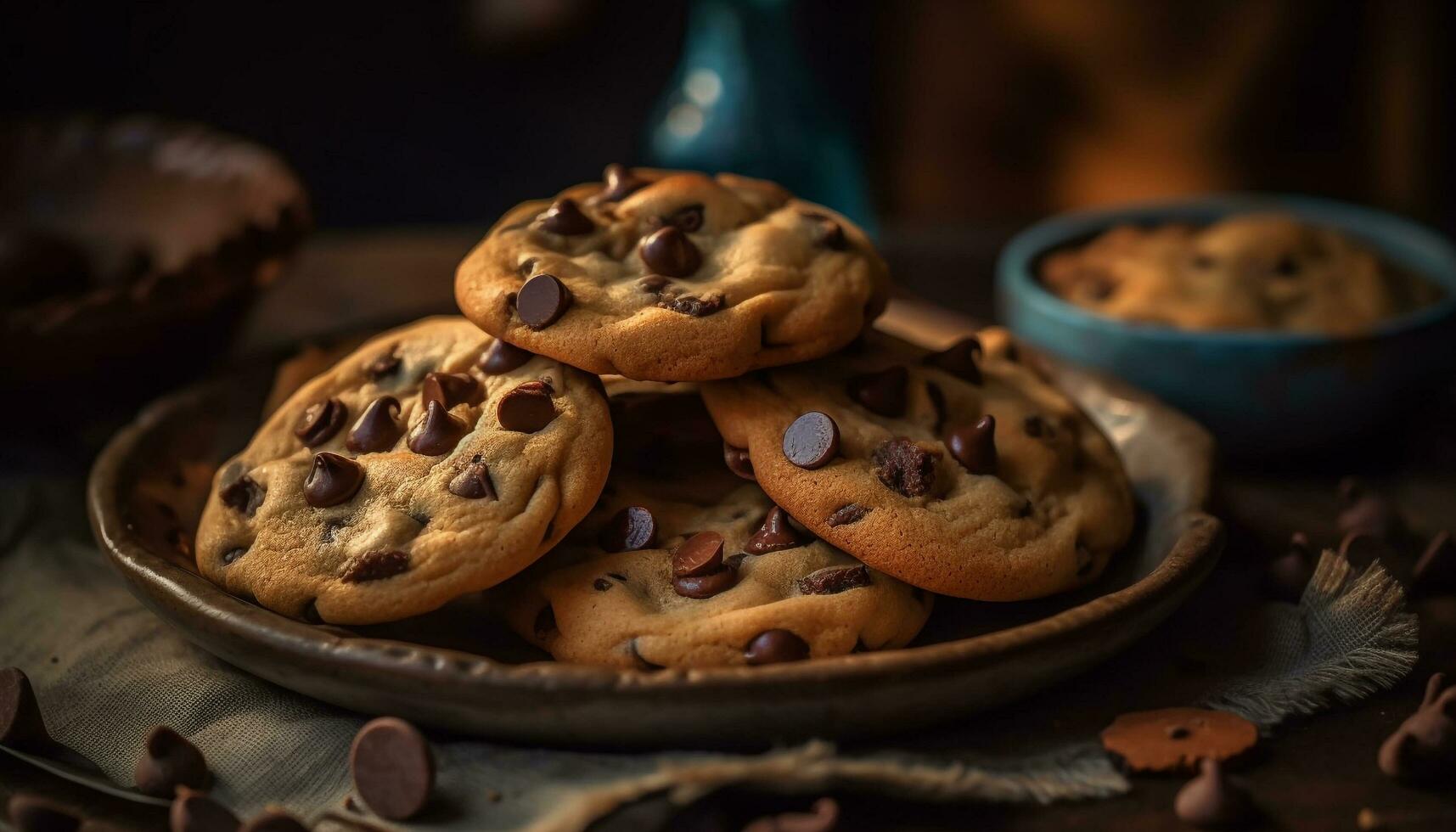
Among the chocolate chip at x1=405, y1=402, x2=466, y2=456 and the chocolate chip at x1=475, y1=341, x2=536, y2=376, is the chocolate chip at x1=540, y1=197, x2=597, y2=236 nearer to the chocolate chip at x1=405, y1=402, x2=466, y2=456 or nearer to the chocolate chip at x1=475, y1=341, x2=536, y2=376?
the chocolate chip at x1=475, y1=341, x2=536, y2=376

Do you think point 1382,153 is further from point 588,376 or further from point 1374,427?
point 588,376

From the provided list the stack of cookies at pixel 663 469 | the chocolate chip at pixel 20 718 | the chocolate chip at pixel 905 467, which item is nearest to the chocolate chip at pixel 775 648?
the stack of cookies at pixel 663 469

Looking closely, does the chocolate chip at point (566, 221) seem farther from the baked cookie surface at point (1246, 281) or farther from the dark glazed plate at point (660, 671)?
the baked cookie surface at point (1246, 281)

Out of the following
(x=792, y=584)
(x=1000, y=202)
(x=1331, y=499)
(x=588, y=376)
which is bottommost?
(x=1000, y=202)

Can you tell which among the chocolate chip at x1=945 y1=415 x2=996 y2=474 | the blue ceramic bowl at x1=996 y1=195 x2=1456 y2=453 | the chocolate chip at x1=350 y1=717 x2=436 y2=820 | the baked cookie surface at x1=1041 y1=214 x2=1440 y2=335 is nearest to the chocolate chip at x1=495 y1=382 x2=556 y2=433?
the chocolate chip at x1=350 y1=717 x2=436 y2=820

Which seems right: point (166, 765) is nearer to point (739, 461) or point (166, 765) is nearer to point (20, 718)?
point (20, 718)

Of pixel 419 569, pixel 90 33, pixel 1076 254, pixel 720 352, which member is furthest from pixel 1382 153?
pixel 90 33
